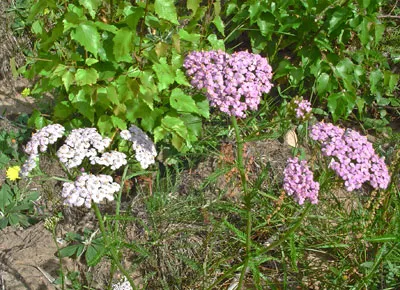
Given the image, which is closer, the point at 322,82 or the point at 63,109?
the point at 63,109

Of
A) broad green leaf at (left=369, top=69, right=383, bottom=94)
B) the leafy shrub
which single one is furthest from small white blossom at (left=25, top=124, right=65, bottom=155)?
broad green leaf at (left=369, top=69, right=383, bottom=94)

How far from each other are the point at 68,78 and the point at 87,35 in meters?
0.30

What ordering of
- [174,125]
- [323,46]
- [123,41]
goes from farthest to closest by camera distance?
1. [323,46]
2. [174,125]
3. [123,41]

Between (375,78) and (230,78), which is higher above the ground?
(230,78)

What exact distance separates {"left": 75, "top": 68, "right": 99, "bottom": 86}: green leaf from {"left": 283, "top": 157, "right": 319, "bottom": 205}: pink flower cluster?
48.6 inches

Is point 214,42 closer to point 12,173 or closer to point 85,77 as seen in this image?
point 85,77

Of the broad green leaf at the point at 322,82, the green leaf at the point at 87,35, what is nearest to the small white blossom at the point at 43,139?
the green leaf at the point at 87,35

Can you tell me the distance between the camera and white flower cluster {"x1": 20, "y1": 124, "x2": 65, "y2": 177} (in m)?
2.01

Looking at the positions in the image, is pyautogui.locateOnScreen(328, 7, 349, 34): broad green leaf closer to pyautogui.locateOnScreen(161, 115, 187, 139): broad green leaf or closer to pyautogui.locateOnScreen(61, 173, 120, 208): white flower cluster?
pyautogui.locateOnScreen(161, 115, 187, 139): broad green leaf

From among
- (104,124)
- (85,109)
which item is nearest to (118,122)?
(104,124)

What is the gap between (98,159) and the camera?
1.99 m

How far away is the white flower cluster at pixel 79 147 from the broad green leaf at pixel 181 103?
872 millimetres

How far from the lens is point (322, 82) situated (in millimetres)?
3434

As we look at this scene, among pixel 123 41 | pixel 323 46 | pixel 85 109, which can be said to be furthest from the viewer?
pixel 323 46
